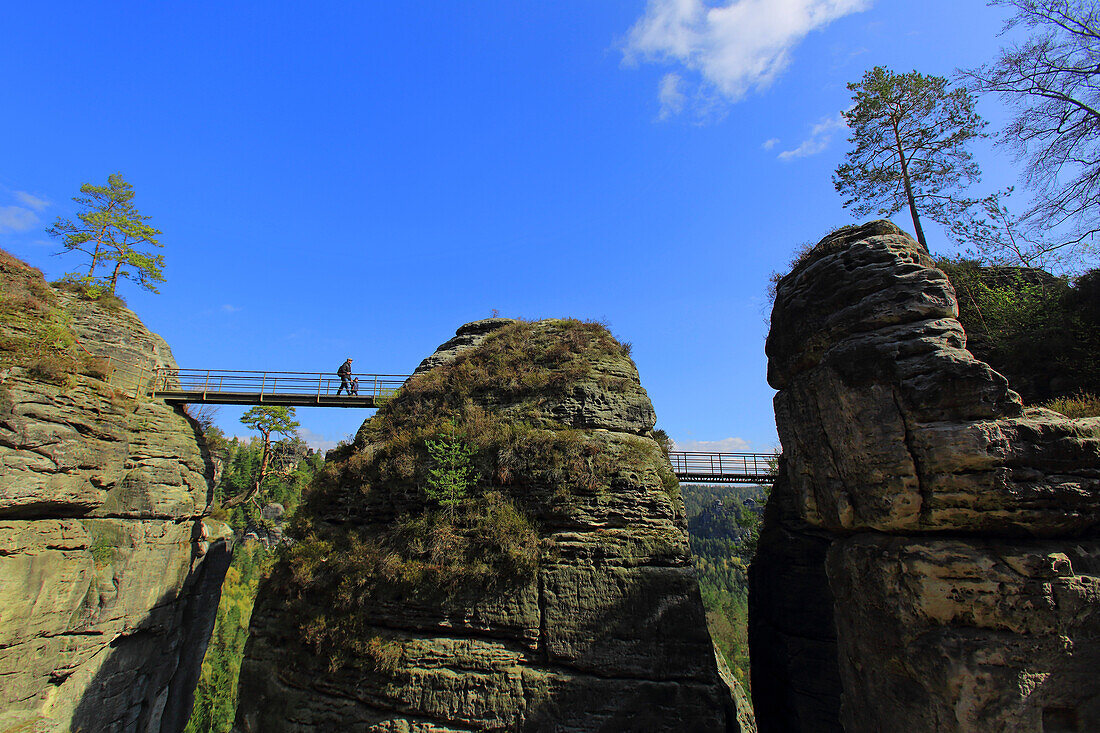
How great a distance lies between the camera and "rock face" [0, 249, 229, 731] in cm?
1305

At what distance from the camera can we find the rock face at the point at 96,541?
514 inches

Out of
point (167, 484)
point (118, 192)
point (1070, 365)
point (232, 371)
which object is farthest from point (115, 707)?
point (1070, 365)

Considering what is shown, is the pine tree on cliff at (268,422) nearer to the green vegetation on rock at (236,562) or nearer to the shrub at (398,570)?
the green vegetation on rock at (236,562)

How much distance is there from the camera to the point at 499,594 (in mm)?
8836

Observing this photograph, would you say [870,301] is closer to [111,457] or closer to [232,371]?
[111,457]

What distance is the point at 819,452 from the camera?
820 cm

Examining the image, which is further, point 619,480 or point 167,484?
point 167,484

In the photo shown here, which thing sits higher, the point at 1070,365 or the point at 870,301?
the point at 870,301

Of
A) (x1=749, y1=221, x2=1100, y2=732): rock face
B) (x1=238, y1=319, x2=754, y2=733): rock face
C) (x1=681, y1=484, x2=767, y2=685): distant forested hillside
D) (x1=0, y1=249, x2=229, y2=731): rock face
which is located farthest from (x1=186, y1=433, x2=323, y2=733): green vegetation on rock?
(x1=681, y1=484, x2=767, y2=685): distant forested hillside

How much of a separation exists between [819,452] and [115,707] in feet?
77.5

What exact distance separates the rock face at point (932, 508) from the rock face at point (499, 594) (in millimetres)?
2949

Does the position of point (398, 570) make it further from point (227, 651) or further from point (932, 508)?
point (227, 651)

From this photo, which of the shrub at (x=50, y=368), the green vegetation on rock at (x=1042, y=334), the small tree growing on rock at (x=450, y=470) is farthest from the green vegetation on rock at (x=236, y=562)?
the green vegetation on rock at (x=1042, y=334)

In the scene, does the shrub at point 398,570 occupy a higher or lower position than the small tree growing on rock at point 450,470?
lower
